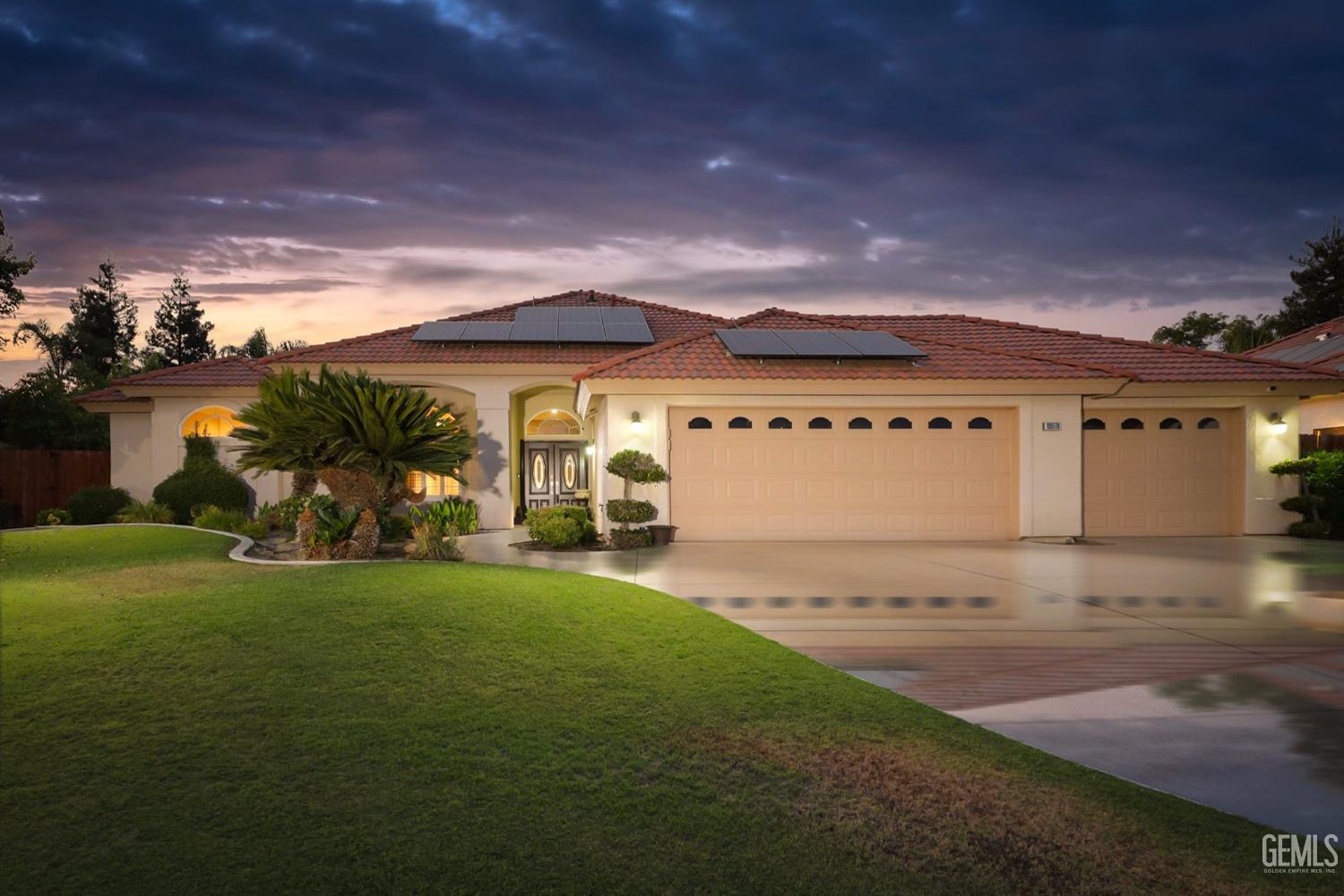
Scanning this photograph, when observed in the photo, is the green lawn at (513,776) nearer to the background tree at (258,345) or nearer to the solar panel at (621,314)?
the solar panel at (621,314)

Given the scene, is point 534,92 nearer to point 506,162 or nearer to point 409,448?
point 506,162

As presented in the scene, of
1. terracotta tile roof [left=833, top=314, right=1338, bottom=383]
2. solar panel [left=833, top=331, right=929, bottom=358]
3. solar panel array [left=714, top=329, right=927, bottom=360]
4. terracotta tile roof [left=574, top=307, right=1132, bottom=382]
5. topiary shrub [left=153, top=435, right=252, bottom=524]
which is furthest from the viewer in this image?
topiary shrub [left=153, top=435, right=252, bottom=524]

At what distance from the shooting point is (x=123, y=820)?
13.1 feet

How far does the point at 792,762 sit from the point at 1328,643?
6.08m

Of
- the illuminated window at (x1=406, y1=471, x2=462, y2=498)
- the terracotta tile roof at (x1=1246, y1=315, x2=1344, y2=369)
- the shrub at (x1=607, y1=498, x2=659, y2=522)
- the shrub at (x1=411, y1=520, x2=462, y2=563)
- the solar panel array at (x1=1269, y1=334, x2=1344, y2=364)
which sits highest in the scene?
the terracotta tile roof at (x1=1246, y1=315, x2=1344, y2=369)

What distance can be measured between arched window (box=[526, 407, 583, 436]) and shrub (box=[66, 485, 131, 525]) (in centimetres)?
1016

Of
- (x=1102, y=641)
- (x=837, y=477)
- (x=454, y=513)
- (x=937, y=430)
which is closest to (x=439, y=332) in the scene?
(x=454, y=513)

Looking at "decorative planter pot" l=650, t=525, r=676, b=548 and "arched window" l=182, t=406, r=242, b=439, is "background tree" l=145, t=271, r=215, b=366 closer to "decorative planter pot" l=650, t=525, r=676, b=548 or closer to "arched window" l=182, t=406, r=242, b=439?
"arched window" l=182, t=406, r=242, b=439

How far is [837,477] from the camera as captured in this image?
1747cm

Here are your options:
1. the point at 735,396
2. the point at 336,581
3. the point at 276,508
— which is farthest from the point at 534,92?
the point at 336,581

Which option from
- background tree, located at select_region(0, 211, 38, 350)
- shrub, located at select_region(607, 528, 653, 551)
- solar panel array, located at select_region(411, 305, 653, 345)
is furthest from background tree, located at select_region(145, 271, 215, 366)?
shrub, located at select_region(607, 528, 653, 551)

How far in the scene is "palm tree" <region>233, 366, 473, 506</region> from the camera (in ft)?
42.3

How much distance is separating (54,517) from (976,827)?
907 inches

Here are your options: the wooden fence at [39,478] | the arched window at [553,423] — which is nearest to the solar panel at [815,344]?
the arched window at [553,423]
